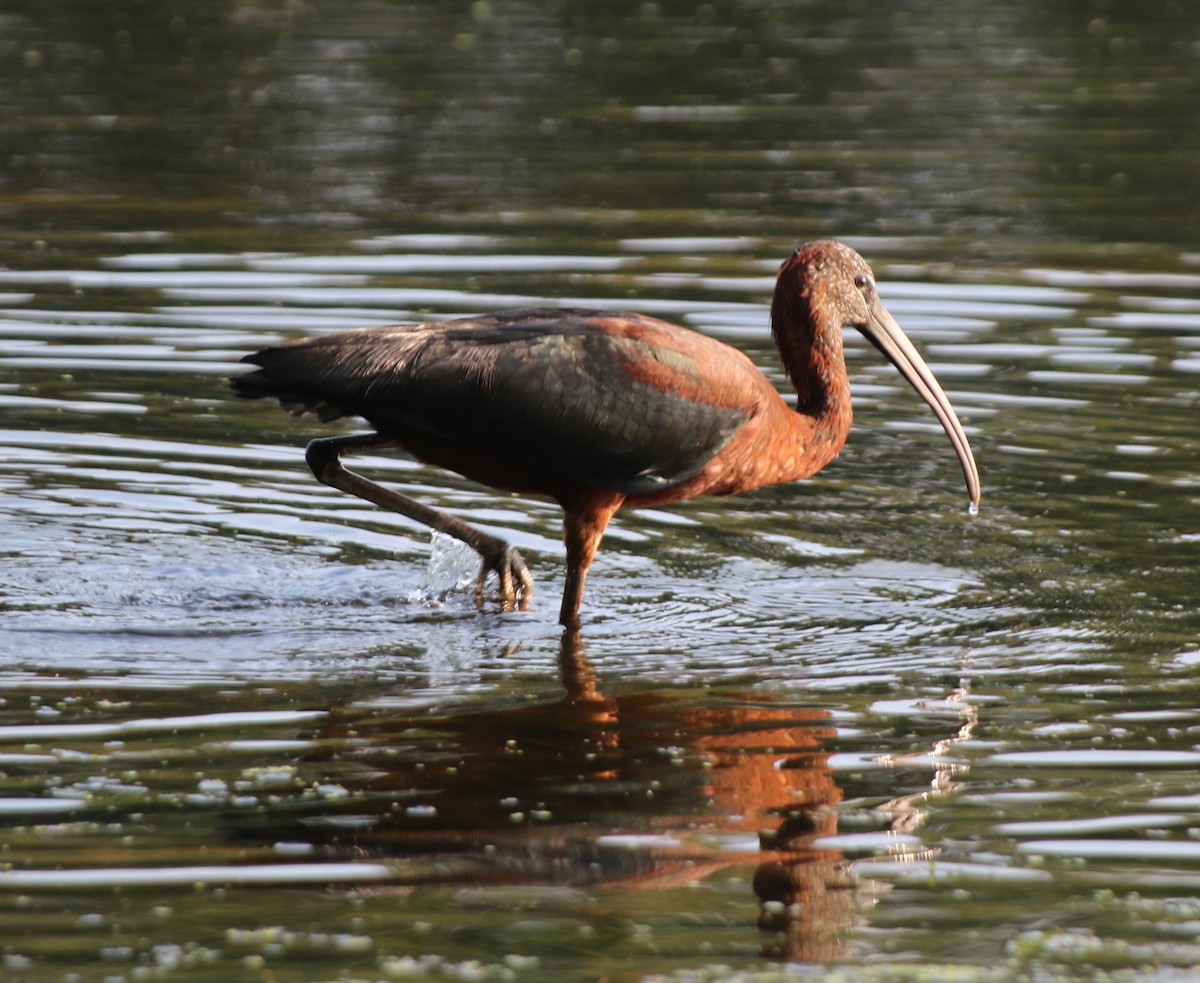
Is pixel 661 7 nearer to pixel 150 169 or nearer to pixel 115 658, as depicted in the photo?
pixel 150 169

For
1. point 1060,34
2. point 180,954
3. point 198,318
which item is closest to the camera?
point 180,954

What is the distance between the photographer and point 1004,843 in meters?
5.59

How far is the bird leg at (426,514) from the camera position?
8.08 m

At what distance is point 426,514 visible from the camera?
836 cm

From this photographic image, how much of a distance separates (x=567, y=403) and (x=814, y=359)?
1246mm

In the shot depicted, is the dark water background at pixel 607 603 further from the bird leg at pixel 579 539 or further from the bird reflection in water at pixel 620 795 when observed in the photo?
the bird leg at pixel 579 539

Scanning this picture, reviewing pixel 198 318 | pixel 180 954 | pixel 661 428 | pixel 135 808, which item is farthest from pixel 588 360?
pixel 198 318

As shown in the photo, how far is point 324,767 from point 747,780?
1230 mm

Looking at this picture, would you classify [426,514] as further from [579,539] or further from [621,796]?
[621,796]

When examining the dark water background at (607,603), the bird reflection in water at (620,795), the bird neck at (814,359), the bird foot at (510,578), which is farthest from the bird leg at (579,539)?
the bird neck at (814,359)

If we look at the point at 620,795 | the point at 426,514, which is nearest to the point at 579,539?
the point at 426,514

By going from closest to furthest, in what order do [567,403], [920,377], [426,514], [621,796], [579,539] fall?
[621,796] → [567,403] → [579,539] → [426,514] → [920,377]

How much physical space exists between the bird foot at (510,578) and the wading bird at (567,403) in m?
0.01

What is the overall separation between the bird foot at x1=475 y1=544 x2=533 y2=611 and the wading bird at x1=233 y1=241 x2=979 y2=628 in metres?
0.01
